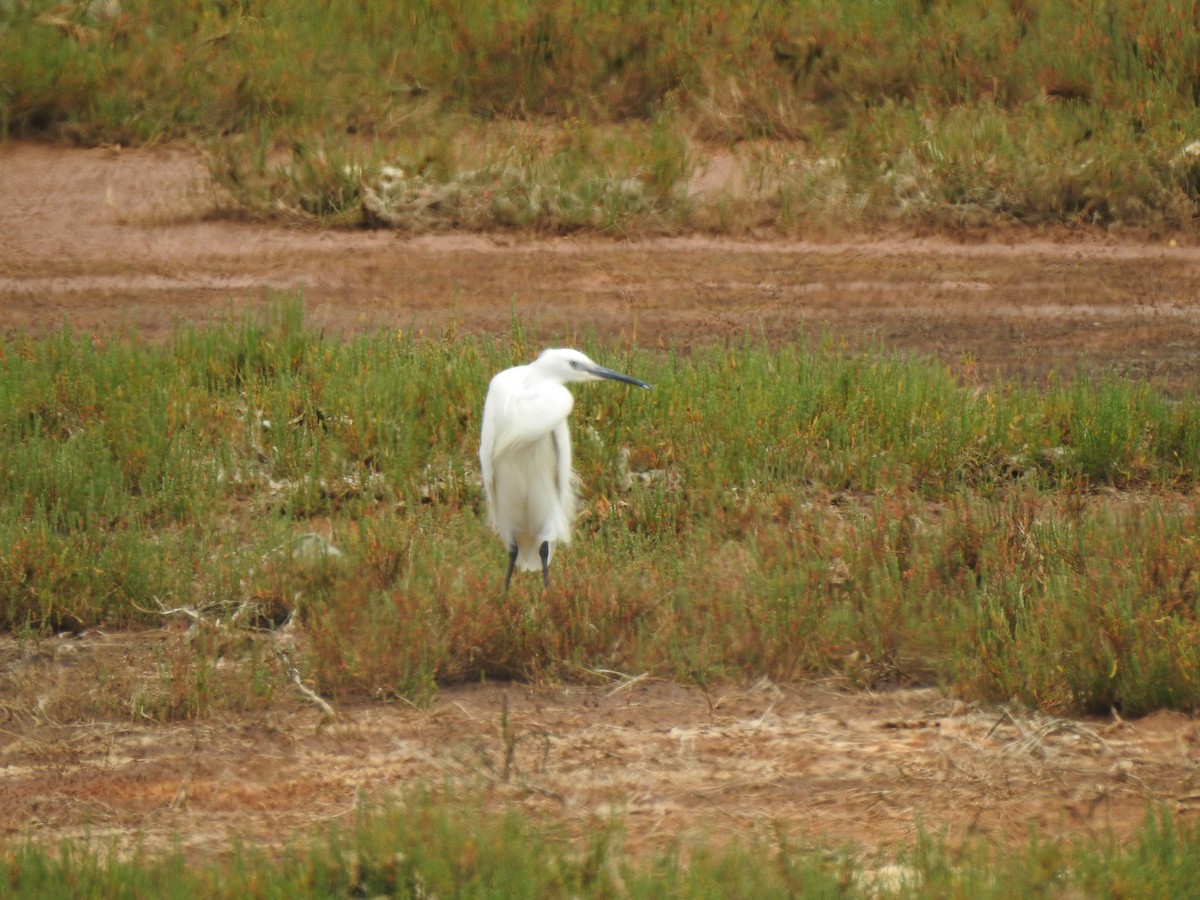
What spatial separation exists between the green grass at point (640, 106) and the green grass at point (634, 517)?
2.37 m

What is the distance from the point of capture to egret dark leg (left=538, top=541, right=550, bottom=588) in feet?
18.6

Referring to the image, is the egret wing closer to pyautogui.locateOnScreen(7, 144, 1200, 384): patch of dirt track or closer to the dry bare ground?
the dry bare ground

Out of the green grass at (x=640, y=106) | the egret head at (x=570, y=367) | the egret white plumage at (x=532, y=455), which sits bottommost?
the egret white plumage at (x=532, y=455)

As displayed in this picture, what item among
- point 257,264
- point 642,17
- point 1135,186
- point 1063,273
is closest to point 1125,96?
point 1135,186

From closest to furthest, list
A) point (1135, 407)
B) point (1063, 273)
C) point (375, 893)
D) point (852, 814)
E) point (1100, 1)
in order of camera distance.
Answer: point (375, 893) → point (852, 814) → point (1135, 407) → point (1063, 273) → point (1100, 1)

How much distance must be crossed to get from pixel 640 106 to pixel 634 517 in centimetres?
554

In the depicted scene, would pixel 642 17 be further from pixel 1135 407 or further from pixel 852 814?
pixel 852 814

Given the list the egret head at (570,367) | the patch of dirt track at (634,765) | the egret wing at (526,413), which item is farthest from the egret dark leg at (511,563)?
the egret head at (570,367)

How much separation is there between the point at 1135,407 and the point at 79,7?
844 cm

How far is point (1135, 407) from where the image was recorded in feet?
23.6

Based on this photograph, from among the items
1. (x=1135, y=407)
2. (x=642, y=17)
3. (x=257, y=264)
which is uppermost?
(x=642, y=17)

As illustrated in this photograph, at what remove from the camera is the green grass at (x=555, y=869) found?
3816 millimetres

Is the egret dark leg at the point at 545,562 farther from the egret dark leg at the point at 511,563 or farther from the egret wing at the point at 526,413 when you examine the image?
the egret wing at the point at 526,413

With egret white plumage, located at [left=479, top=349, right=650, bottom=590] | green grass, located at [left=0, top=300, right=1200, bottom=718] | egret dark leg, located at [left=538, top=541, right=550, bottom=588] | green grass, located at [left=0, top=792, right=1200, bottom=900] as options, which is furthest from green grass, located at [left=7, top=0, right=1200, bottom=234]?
green grass, located at [left=0, top=792, right=1200, bottom=900]
